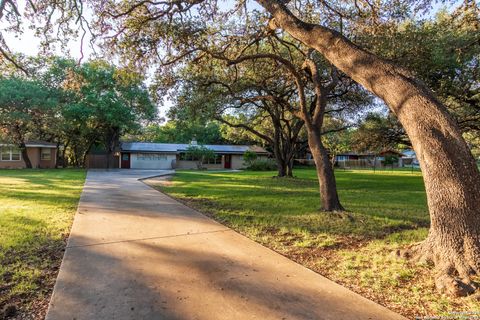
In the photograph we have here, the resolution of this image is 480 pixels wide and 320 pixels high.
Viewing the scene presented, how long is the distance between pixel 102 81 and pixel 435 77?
2629 cm

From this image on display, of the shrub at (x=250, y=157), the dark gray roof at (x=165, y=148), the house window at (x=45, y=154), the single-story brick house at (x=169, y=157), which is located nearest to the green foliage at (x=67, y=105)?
the house window at (x=45, y=154)

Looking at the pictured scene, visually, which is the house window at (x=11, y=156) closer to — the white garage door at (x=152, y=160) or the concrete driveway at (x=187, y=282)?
the white garage door at (x=152, y=160)

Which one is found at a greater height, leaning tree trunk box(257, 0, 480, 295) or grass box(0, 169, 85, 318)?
leaning tree trunk box(257, 0, 480, 295)

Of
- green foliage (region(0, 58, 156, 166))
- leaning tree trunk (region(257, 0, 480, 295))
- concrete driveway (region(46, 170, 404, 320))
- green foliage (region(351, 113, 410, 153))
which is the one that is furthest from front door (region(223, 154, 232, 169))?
leaning tree trunk (region(257, 0, 480, 295))

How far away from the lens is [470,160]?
3.31m

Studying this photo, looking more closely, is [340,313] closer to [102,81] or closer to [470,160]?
[470,160]

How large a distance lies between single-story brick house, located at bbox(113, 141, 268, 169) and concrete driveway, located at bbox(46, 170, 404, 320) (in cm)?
2847

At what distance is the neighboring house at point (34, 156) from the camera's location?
2792cm

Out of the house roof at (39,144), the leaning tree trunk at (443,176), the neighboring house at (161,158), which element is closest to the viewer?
the leaning tree trunk at (443,176)

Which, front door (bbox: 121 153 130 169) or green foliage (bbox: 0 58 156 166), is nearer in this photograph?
green foliage (bbox: 0 58 156 166)

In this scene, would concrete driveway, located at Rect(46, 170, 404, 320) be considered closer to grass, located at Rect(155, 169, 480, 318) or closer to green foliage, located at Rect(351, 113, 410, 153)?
grass, located at Rect(155, 169, 480, 318)

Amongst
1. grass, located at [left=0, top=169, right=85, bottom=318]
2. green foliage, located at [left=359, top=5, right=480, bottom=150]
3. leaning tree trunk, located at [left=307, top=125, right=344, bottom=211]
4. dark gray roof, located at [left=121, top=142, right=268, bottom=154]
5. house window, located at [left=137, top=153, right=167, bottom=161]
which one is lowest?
grass, located at [left=0, top=169, right=85, bottom=318]

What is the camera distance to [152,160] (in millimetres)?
Answer: 33250

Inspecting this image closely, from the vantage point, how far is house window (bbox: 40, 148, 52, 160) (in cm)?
2994
